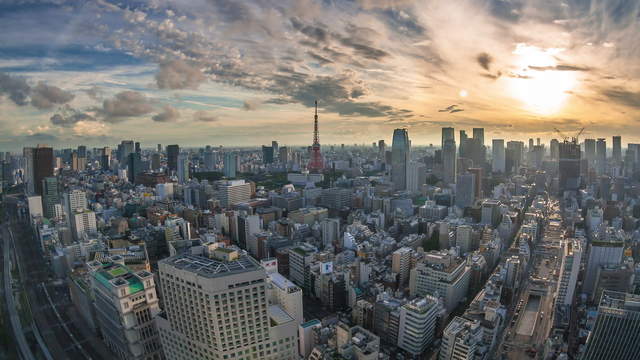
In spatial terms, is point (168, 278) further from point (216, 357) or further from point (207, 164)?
point (207, 164)

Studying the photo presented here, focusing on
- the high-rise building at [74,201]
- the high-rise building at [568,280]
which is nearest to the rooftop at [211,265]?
the high-rise building at [568,280]

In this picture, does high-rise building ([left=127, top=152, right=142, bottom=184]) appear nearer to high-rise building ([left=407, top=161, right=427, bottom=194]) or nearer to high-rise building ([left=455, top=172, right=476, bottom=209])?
high-rise building ([left=407, top=161, right=427, bottom=194])

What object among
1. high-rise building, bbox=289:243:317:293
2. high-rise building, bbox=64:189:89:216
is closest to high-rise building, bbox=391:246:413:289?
high-rise building, bbox=289:243:317:293

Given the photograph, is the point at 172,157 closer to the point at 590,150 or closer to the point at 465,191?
the point at 465,191

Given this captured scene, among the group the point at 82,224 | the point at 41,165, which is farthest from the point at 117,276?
the point at 41,165

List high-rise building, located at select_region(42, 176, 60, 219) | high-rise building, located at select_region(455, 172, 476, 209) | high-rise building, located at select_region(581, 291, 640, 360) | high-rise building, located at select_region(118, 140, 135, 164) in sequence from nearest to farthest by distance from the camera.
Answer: high-rise building, located at select_region(581, 291, 640, 360) < high-rise building, located at select_region(42, 176, 60, 219) < high-rise building, located at select_region(455, 172, 476, 209) < high-rise building, located at select_region(118, 140, 135, 164)

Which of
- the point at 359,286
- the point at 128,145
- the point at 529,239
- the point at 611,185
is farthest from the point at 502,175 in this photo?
the point at 128,145
